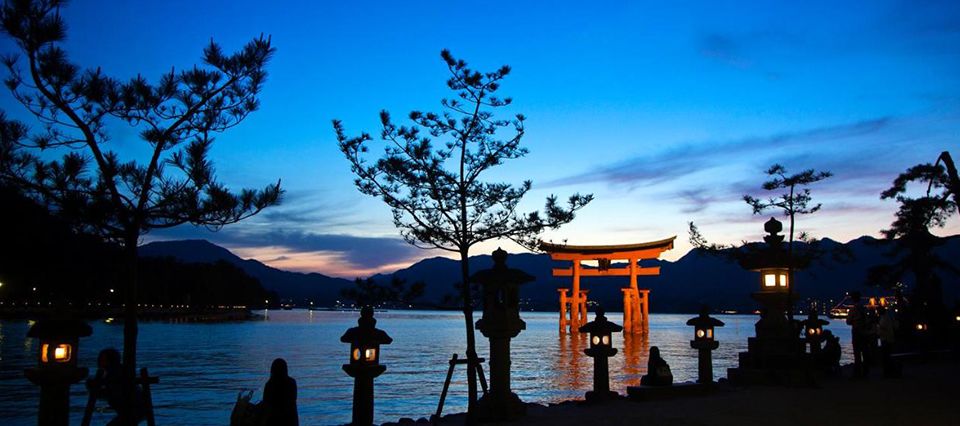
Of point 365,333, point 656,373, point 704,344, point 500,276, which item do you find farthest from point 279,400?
point 704,344

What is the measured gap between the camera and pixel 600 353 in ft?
37.6

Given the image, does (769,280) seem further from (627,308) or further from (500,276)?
(627,308)

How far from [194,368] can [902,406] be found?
87.4 feet

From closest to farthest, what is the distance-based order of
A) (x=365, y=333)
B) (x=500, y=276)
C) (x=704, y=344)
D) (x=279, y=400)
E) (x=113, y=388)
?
(x=279, y=400) → (x=113, y=388) → (x=365, y=333) → (x=500, y=276) → (x=704, y=344)

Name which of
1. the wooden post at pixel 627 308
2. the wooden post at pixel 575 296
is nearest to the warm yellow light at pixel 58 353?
the wooden post at pixel 575 296

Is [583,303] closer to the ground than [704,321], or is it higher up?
closer to the ground

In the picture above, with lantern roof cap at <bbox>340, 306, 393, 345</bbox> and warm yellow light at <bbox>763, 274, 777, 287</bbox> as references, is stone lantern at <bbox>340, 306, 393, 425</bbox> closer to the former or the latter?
lantern roof cap at <bbox>340, 306, 393, 345</bbox>

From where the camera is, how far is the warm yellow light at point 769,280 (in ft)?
46.0

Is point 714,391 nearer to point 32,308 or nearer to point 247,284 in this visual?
point 32,308

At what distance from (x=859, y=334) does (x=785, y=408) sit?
529 centimetres

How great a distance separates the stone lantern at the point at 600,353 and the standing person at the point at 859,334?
5774mm

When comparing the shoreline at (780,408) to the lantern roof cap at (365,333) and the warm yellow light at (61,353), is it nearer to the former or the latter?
the lantern roof cap at (365,333)

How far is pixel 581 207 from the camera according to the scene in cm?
1141

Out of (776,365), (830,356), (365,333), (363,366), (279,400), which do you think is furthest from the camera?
(830,356)
